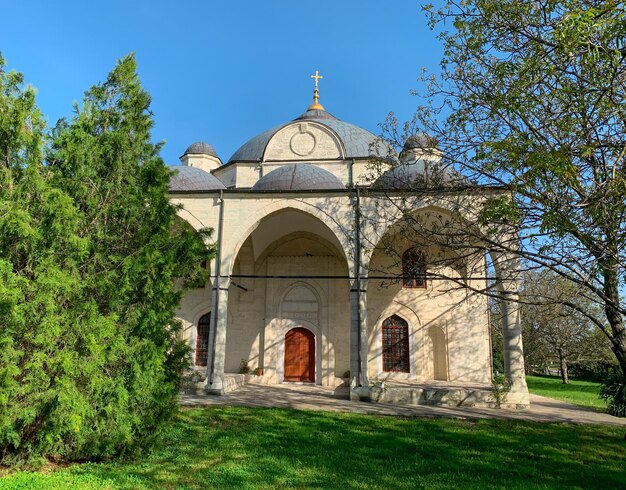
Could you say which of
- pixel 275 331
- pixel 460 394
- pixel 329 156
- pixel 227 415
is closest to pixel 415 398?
pixel 460 394

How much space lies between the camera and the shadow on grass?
402 cm

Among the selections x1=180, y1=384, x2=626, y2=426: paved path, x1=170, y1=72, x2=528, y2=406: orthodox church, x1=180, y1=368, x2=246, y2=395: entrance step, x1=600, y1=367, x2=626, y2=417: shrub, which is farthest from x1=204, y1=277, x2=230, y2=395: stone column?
x1=600, y1=367, x2=626, y2=417: shrub

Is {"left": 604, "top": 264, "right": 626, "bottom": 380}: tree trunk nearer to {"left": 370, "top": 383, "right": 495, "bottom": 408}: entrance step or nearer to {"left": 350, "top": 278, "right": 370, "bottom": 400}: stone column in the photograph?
{"left": 370, "top": 383, "right": 495, "bottom": 408}: entrance step

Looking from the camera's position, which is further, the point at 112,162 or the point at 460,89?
the point at 460,89

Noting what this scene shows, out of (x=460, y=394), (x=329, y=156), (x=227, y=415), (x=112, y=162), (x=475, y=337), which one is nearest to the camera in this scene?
(x=112, y=162)

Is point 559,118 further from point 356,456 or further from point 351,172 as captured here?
point 351,172

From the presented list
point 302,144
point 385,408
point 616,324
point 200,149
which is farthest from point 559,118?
point 200,149

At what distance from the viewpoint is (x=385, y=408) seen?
26.9 feet

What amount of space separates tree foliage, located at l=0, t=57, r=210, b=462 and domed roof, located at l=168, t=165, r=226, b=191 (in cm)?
675

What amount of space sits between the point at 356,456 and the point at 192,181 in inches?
357

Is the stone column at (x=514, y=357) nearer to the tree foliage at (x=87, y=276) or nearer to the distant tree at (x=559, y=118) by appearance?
the distant tree at (x=559, y=118)

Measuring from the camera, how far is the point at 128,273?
4387mm

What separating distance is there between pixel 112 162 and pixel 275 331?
29.9ft

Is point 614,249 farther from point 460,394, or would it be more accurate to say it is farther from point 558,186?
point 460,394
